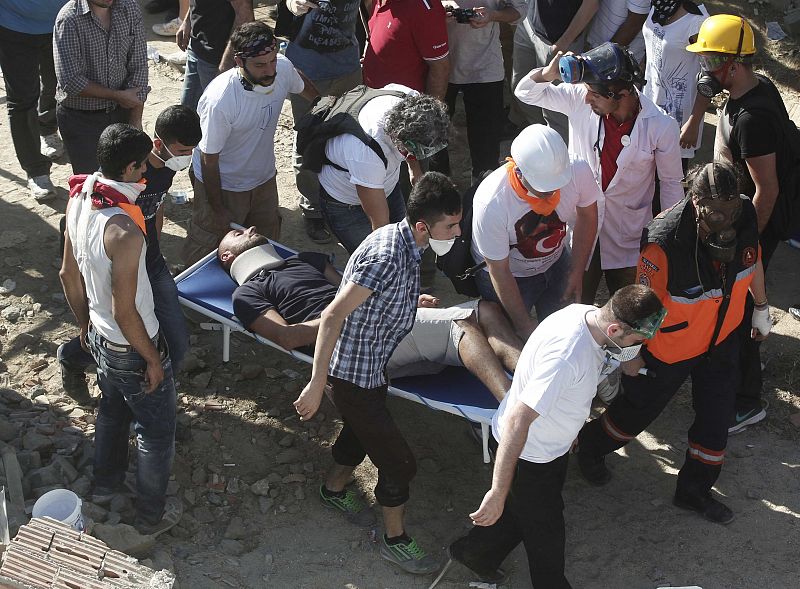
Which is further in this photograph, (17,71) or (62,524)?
(17,71)

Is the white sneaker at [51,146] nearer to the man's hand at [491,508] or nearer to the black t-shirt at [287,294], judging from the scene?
the black t-shirt at [287,294]

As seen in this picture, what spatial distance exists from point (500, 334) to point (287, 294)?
1.11m

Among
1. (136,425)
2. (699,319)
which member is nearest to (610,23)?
(699,319)

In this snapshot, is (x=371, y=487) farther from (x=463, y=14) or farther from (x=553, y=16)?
(x=553, y=16)

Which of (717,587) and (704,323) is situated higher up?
(704,323)

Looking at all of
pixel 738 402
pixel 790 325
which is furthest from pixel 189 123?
pixel 790 325

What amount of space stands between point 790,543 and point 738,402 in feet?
3.01

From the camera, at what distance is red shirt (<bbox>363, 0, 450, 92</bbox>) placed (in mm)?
6000

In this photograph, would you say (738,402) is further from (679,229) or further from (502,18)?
(502,18)

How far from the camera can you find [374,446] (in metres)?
4.22

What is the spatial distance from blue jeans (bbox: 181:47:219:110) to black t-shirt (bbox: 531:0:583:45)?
7.35 ft

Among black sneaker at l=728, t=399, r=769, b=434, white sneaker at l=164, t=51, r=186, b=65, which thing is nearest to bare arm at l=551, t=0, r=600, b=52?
black sneaker at l=728, t=399, r=769, b=434

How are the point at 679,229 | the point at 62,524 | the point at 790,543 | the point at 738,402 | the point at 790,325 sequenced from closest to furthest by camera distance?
the point at 62,524
the point at 679,229
the point at 790,543
the point at 738,402
the point at 790,325

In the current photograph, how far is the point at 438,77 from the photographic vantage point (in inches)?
245
